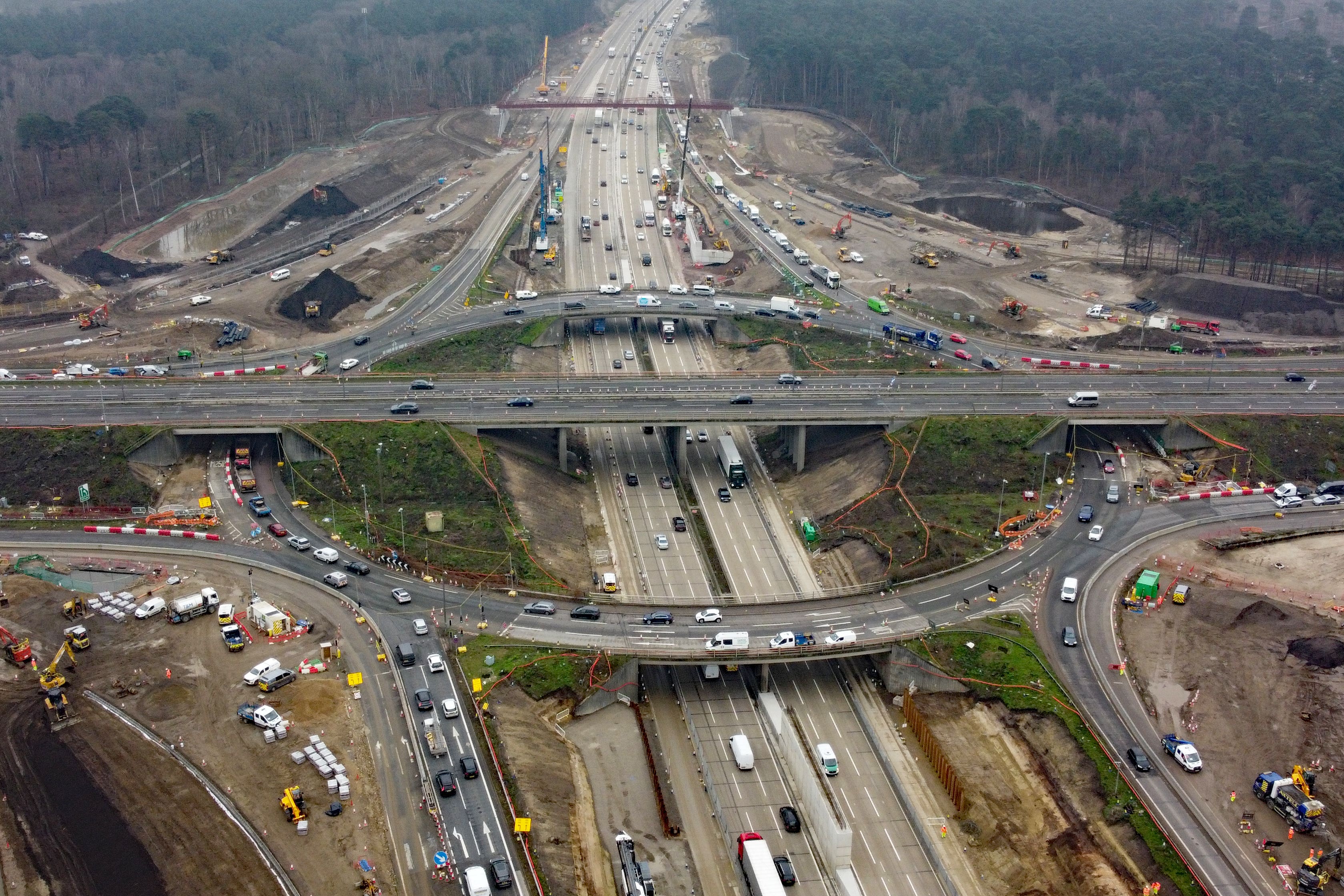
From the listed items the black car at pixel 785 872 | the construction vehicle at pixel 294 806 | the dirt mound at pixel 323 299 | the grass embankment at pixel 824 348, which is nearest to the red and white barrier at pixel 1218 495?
the grass embankment at pixel 824 348

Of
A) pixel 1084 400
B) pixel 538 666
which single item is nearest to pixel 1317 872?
pixel 538 666

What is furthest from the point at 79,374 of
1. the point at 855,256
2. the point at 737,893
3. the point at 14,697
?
the point at 855,256

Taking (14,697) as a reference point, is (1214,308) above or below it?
above

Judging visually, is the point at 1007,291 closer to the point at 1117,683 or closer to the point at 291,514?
the point at 1117,683

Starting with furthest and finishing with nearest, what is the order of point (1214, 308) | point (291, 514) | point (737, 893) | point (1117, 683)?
1. point (1214, 308)
2. point (291, 514)
3. point (1117, 683)
4. point (737, 893)

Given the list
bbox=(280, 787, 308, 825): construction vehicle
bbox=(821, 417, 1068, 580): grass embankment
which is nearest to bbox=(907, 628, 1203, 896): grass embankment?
bbox=(821, 417, 1068, 580): grass embankment

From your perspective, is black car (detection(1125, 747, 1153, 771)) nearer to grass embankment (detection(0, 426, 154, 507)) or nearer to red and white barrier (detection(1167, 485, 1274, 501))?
red and white barrier (detection(1167, 485, 1274, 501))

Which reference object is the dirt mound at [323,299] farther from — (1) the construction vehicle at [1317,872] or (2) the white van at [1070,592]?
(1) the construction vehicle at [1317,872]
